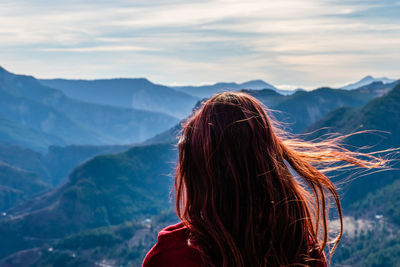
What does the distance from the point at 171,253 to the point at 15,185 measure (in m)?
203

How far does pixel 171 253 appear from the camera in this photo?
8.20 ft

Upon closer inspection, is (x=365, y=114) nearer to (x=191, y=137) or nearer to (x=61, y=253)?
(x=61, y=253)

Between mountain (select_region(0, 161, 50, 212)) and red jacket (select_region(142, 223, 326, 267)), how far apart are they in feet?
618

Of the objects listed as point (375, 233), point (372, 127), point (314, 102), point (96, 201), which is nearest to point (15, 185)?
point (96, 201)

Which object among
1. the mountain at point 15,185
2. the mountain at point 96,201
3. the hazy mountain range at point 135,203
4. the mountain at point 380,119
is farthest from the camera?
the mountain at point 15,185

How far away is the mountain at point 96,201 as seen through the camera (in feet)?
403

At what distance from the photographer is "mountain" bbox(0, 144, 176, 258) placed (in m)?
123

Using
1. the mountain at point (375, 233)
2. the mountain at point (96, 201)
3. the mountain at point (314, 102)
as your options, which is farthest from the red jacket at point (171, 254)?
the mountain at point (314, 102)

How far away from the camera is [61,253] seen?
95.2m

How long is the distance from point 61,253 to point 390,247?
64028 millimetres

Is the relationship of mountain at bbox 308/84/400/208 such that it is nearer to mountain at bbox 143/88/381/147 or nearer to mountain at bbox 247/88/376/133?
mountain at bbox 247/88/376/133

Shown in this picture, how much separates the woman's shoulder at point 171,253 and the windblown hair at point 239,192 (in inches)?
2.0

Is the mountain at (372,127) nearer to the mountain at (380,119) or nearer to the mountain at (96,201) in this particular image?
the mountain at (380,119)

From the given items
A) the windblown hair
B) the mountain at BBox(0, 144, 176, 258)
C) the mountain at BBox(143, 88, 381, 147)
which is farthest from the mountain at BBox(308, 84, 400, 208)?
the windblown hair
